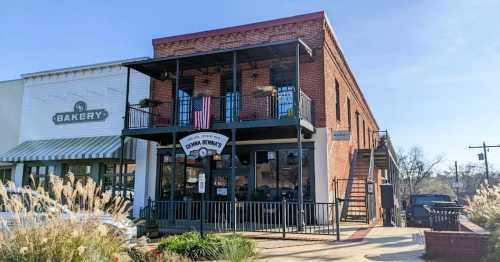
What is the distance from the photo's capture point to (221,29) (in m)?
16.9

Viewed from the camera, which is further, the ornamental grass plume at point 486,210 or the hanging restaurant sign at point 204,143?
the hanging restaurant sign at point 204,143

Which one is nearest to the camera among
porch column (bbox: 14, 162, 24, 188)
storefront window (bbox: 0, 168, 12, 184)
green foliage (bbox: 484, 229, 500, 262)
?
green foliage (bbox: 484, 229, 500, 262)

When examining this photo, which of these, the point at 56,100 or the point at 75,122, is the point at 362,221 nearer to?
the point at 75,122

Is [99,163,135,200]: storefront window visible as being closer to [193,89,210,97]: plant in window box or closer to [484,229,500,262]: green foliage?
[193,89,210,97]: plant in window box

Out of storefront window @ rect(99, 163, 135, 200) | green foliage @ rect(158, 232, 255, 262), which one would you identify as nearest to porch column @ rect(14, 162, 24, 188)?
storefront window @ rect(99, 163, 135, 200)

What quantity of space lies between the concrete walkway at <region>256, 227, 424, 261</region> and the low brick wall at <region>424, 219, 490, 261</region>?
0.40 m

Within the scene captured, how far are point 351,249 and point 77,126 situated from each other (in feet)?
47.3

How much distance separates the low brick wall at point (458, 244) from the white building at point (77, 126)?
12.1 metres

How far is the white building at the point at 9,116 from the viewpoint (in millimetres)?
20562

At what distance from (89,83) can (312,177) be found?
11.3 meters

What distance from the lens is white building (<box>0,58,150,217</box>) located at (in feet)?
58.2

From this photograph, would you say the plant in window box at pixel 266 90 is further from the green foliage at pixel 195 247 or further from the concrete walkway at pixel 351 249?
the green foliage at pixel 195 247

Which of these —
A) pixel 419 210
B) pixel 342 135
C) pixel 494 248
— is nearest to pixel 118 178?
pixel 342 135

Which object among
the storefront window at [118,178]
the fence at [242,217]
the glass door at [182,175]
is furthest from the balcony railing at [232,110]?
the fence at [242,217]
